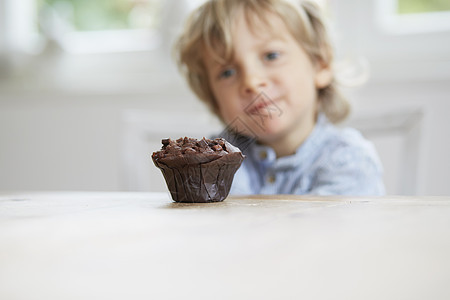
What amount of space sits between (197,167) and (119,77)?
1.87 meters

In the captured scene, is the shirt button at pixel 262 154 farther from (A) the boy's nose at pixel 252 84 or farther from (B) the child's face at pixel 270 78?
(A) the boy's nose at pixel 252 84

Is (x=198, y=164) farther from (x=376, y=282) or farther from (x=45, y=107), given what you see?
(x=45, y=107)

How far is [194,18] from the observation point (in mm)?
1648

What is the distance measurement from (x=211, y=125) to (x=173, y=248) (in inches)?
55.3

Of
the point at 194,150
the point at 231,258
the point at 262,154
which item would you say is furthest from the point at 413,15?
the point at 231,258

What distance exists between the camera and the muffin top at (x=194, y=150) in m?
0.63

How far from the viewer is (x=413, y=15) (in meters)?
2.17

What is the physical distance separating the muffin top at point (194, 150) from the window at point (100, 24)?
1.93 meters

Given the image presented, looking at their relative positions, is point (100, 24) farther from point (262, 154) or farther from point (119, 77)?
point (262, 154)

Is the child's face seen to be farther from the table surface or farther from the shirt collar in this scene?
the table surface

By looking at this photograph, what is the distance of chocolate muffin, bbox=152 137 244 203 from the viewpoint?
633 mm

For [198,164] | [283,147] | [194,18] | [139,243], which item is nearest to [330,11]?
[194,18]

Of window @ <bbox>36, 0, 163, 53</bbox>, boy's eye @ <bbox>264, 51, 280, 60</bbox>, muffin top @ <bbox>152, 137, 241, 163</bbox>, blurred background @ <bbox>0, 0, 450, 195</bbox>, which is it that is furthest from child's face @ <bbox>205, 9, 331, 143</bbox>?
window @ <bbox>36, 0, 163, 53</bbox>

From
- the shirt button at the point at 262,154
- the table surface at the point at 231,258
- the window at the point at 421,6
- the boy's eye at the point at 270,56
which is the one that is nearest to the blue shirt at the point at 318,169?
the shirt button at the point at 262,154
